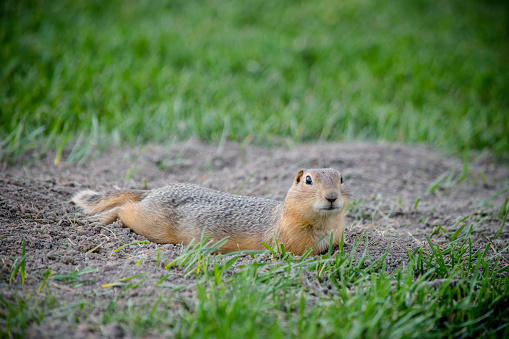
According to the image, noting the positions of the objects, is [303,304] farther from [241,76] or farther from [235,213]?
[241,76]

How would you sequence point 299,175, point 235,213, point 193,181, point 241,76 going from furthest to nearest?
point 241,76
point 193,181
point 235,213
point 299,175

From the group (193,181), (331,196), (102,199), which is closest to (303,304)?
(331,196)

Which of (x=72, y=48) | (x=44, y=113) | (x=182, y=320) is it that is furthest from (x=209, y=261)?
(x=72, y=48)

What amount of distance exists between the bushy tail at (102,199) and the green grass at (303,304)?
3.03ft

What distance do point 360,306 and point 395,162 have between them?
2964 mm

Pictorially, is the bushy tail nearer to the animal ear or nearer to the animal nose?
the animal ear

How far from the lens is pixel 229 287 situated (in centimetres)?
241

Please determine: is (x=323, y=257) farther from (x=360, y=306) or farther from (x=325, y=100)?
(x=325, y=100)

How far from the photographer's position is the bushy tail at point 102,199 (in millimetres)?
3412

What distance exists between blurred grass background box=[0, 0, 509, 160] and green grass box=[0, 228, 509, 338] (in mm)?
2532

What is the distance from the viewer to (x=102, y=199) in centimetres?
345

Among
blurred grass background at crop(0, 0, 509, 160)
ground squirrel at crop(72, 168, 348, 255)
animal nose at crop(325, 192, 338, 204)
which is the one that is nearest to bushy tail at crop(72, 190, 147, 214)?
ground squirrel at crop(72, 168, 348, 255)

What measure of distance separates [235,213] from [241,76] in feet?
13.6

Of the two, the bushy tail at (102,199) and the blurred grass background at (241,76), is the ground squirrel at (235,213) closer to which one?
the bushy tail at (102,199)
